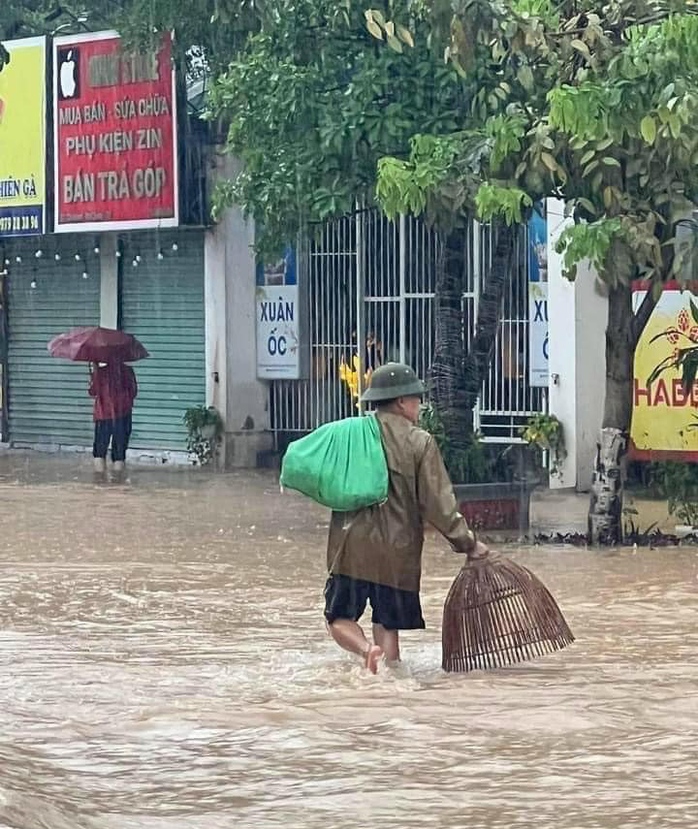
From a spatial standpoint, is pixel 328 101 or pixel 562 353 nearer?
pixel 328 101

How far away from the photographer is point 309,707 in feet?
27.7

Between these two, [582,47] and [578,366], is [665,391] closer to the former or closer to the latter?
[578,366]

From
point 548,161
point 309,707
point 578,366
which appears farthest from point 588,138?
point 578,366

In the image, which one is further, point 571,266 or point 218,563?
point 218,563

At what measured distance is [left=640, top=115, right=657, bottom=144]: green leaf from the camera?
11648 millimetres

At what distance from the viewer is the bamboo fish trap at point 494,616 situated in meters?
8.88

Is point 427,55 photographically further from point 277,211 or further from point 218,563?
point 218,563

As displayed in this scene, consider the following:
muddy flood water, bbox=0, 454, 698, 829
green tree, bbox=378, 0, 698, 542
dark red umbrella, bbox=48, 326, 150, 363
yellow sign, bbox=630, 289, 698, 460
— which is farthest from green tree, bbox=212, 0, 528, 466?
dark red umbrella, bbox=48, 326, 150, 363

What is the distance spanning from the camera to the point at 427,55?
15.5 m

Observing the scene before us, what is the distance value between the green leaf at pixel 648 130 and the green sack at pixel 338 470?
149 inches

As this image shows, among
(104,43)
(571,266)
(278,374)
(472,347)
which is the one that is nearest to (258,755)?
(571,266)

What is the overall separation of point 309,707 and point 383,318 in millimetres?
11759

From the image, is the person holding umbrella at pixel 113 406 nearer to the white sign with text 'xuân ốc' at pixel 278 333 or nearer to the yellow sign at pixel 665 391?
the white sign with text 'xuân ốc' at pixel 278 333

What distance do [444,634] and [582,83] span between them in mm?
4397
